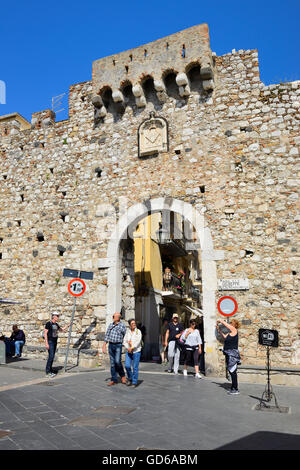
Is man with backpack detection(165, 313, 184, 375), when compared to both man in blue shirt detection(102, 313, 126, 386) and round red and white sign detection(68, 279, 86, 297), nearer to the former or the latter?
man in blue shirt detection(102, 313, 126, 386)

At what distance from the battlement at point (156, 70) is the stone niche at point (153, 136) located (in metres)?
0.57

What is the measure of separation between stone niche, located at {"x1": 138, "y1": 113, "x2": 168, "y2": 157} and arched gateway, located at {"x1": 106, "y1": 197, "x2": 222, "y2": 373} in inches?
53.1

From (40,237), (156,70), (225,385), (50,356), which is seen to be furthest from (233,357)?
(156,70)

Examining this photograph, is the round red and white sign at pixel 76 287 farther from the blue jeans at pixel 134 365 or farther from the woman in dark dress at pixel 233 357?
the woman in dark dress at pixel 233 357

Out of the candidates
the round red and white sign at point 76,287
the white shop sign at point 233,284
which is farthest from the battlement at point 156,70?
the round red and white sign at point 76,287

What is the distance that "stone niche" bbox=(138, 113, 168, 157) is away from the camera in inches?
374

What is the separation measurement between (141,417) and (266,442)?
1.52 metres

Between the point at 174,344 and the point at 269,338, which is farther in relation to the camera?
the point at 174,344

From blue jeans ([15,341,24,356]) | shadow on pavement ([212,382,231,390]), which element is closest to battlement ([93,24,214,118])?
blue jeans ([15,341,24,356])

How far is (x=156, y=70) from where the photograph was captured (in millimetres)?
9477

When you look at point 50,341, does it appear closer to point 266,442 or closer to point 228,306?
point 228,306

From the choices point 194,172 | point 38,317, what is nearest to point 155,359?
point 38,317

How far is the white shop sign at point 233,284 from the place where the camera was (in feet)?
26.2
